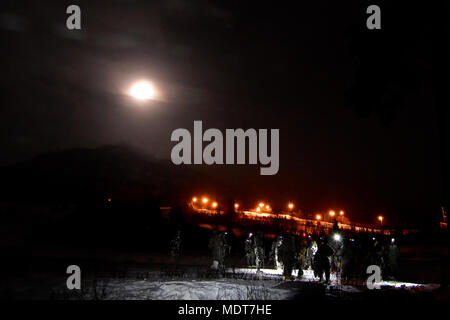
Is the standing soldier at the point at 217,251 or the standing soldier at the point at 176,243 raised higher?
the standing soldier at the point at 217,251

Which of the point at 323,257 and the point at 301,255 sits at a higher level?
the point at 323,257

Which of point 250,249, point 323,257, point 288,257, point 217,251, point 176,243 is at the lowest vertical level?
point 176,243

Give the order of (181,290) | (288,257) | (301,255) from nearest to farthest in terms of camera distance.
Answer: (181,290) < (288,257) < (301,255)

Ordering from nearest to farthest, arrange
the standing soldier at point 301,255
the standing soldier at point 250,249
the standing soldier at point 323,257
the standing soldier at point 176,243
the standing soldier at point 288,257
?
the standing soldier at point 323,257
the standing soldier at point 288,257
the standing soldier at point 301,255
the standing soldier at point 250,249
the standing soldier at point 176,243

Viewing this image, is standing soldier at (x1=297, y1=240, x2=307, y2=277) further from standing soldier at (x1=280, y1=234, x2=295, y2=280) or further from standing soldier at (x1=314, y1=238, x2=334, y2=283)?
standing soldier at (x1=314, y1=238, x2=334, y2=283)

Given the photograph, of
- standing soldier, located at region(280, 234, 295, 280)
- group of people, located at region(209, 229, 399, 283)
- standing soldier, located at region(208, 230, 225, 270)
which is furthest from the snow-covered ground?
standing soldier, located at region(208, 230, 225, 270)

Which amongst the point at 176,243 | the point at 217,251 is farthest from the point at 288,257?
the point at 176,243

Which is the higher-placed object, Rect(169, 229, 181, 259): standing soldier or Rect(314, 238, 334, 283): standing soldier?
Rect(314, 238, 334, 283): standing soldier

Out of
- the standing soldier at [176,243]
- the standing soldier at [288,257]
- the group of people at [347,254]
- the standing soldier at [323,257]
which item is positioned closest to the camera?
the standing soldier at [323,257]

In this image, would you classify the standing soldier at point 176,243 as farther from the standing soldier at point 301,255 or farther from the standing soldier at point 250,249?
the standing soldier at point 301,255

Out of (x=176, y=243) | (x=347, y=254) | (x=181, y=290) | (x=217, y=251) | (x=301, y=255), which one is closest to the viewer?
(x=181, y=290)

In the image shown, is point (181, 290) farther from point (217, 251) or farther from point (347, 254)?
point (347, 254)

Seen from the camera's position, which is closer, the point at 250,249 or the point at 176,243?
the point at 250,249

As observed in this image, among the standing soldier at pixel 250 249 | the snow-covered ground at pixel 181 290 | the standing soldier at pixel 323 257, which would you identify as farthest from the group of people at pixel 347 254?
the snow-covered ground at pixel 181 290
